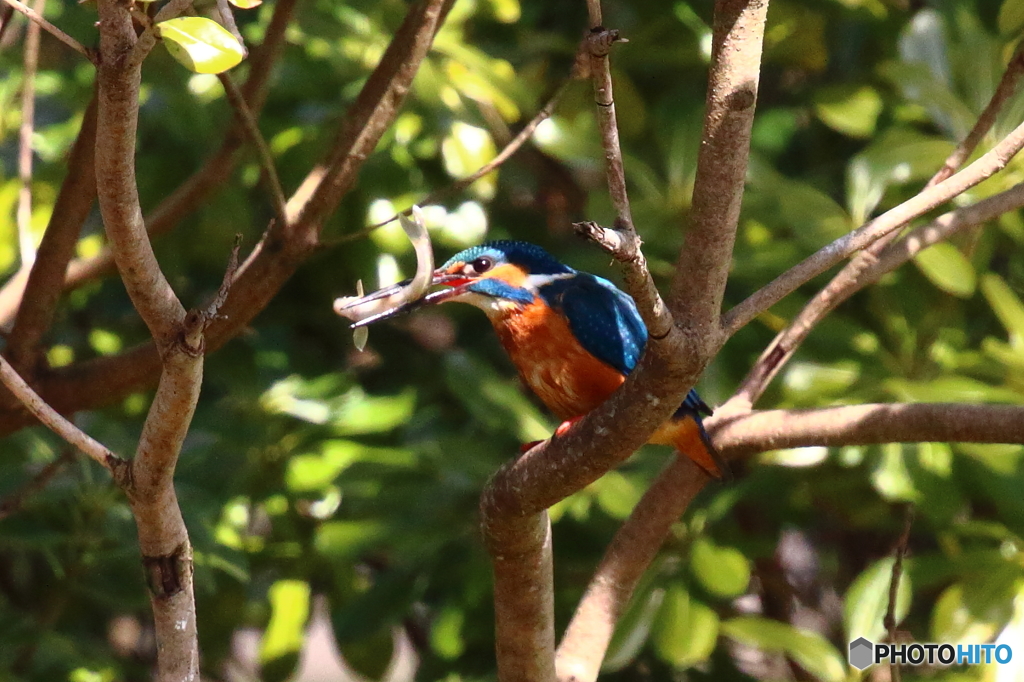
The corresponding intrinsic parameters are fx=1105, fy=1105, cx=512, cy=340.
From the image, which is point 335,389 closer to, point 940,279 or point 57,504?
point 57,504

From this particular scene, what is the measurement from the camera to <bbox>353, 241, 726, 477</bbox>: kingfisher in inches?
97.4

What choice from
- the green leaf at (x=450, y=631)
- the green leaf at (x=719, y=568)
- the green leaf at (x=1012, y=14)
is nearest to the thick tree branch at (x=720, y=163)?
the green leaf at (x=1012, y=14)

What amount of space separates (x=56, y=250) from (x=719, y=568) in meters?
1.63

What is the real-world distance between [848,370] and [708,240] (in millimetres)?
1421

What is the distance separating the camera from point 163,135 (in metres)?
3.24

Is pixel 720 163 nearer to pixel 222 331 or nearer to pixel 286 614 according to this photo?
pixel 222 331

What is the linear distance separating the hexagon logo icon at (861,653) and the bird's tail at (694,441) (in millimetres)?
577

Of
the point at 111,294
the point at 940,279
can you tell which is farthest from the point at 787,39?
the point at 111,294

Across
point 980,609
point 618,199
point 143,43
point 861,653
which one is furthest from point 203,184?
point 980,609

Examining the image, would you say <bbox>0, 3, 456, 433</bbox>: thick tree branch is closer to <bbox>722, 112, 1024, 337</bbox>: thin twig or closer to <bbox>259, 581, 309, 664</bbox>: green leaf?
<bbox>259, 581, 309, 664</bbox>: green leaf

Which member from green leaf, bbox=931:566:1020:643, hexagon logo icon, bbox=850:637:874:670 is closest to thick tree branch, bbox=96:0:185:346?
hexagon logo icon, bbox=850:637:874:670

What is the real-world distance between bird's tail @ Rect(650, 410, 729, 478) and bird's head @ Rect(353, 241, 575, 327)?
1.58 feet

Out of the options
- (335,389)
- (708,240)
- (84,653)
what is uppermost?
(335,389)

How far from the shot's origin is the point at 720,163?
4.90 feet
